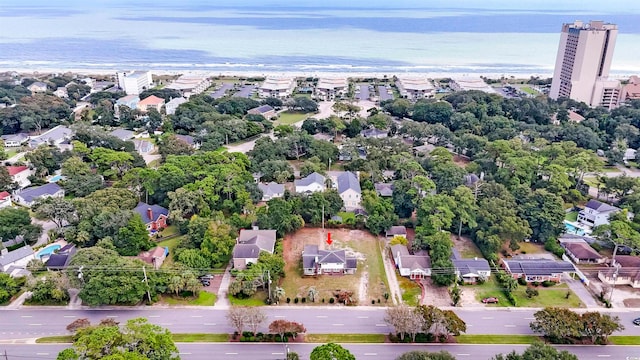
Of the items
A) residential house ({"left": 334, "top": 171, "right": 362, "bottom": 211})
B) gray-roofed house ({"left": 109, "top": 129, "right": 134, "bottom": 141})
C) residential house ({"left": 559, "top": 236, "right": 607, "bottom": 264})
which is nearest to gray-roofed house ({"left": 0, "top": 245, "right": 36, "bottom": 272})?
residential house ({"left": 334, "top": 171, "right": 362, "bottom": 211})

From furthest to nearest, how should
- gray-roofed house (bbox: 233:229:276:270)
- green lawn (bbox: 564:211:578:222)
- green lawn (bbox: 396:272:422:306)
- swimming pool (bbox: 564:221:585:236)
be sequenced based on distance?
green lawn (bbox: 564:211:578:222) < swimming pool (bbox: 564:221:585:236) < gray-roofed house (bbox: 233:229:276:270) < green lawn (bbox: 396:272:422:306)

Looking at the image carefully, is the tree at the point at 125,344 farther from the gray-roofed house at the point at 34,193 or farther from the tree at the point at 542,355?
the gray-roofed house at the point at 34,193

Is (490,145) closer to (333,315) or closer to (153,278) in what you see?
(333,315)

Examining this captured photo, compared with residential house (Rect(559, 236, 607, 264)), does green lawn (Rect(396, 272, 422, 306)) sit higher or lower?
lower

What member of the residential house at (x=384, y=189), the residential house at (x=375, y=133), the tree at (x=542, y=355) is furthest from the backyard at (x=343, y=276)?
the residential house at (x=375, y=133)

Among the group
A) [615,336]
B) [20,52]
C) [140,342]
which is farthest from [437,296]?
[20,52]

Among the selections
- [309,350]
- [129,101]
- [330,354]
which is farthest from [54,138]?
[330,354]

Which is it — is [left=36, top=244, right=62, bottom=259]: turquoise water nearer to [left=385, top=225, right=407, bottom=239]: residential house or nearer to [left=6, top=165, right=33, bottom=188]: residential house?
[left=6, top=165, right=33, bottom=188]: residential house
